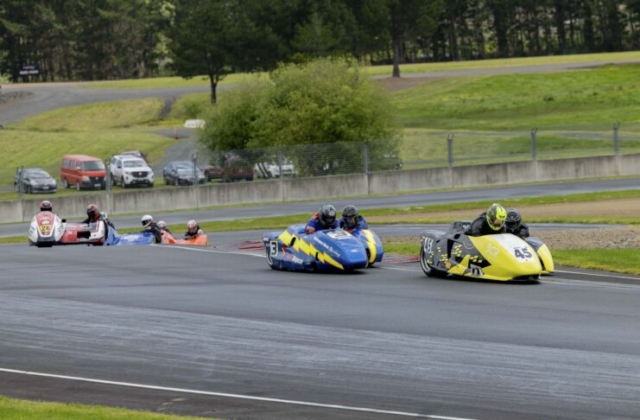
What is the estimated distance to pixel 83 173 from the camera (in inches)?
2219

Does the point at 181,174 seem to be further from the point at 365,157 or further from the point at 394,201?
the point at 394,201

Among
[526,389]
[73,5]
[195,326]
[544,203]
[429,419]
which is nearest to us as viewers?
[429,419]

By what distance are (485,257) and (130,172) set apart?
3805 cm

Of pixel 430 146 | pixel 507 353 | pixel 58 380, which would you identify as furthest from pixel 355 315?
pixel 430 146

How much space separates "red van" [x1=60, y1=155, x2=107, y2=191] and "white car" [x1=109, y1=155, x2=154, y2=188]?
0.71 meters

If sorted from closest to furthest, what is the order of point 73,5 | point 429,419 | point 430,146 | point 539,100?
point 429,419, point 430,146, point 539,100, point 73,5

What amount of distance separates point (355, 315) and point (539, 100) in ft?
223

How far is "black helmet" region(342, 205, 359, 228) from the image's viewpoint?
23.6 metres

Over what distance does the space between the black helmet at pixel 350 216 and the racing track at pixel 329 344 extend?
1032 mm

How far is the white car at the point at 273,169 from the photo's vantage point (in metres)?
49.5

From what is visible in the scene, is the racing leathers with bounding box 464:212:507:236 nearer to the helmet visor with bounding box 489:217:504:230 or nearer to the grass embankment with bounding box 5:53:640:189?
the helmet visor with bounding box 489:217:504:230

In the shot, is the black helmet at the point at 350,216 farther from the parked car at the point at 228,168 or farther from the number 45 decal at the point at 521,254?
the parked car at the point at 228,168

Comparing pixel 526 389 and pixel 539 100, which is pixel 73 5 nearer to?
pixel 539 100

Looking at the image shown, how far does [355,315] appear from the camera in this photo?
17.5 metres
